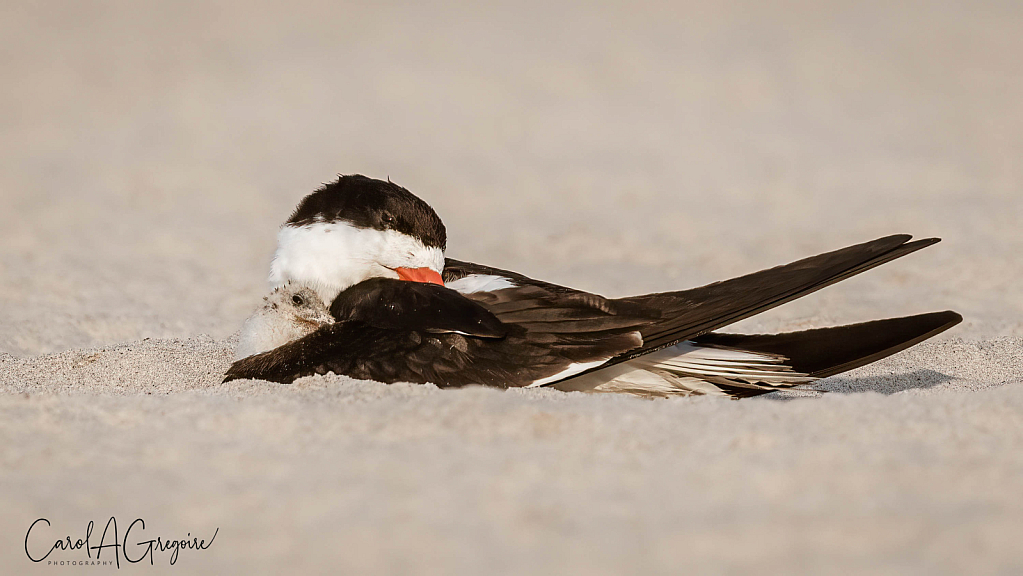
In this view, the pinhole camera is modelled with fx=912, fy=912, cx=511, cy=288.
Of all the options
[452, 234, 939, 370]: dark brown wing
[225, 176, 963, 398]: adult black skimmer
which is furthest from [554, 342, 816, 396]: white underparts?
[452, 234, 939, 370]: dark brown wing

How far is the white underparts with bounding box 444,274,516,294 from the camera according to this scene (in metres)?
3.19

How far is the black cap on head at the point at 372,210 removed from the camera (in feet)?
10.6

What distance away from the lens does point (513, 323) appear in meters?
2.95

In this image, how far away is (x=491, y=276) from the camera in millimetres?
3361

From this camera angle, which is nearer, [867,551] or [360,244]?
[867,551]

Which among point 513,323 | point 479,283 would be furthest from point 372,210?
point 513,323

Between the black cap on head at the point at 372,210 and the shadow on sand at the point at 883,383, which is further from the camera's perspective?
the shadow on sand at the point at 883,383

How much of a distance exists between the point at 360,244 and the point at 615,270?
3.31m

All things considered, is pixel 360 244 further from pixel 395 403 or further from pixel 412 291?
pixel 395 403

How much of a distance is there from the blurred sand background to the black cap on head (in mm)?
674

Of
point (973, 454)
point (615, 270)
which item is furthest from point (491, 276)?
point (615, 270)

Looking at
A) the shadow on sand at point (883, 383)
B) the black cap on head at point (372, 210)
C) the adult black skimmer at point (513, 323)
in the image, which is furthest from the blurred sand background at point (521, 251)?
the black cap on head at point (372, 210)

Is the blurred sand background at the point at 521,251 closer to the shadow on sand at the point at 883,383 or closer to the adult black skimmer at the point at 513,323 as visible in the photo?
the shadow on sand at the point at 883,383

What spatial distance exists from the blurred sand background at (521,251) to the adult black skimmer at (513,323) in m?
0.16
